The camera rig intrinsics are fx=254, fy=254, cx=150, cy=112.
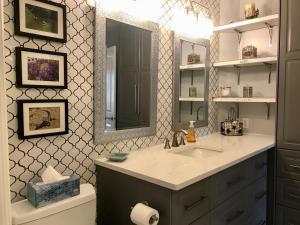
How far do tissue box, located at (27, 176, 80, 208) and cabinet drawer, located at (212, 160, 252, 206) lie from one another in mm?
809

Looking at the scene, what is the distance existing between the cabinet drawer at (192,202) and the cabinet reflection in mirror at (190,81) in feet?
2.81

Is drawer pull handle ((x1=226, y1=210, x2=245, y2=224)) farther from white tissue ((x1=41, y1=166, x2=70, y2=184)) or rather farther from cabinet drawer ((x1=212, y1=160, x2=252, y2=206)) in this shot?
white tissue ((x1=41, y1=166, x2=70, y2=184))

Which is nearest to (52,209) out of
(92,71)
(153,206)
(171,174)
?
(153,206)

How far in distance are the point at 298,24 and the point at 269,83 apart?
667mm

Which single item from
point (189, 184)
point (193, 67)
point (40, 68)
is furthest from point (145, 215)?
point (193, 67)

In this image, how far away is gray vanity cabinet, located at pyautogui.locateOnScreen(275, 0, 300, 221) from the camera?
81.9 inches

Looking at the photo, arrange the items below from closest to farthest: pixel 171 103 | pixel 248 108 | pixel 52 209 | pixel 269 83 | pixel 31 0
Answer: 1. pixel 52 209
2. pixel 31 0
3. pixel 171 103
4. pixel 269 83
5. pixel 248 108

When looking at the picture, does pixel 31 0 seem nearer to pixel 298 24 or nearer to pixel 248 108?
pixel 298 24

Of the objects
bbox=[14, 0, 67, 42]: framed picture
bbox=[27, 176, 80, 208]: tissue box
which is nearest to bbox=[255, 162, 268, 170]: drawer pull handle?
bbox=[27, 176, 80, 208]: tissue box

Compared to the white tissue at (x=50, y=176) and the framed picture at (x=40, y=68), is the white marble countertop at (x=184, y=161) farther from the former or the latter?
the framed picture at (x=40, y=68)

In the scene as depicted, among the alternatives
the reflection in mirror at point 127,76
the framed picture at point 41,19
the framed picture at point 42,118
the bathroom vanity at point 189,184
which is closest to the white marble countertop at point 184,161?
the bathroom vanity at point 189,184

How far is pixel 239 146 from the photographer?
2.06 metres

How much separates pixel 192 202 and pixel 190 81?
1.29 metres

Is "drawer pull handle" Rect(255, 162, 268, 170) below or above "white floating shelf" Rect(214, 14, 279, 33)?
below
